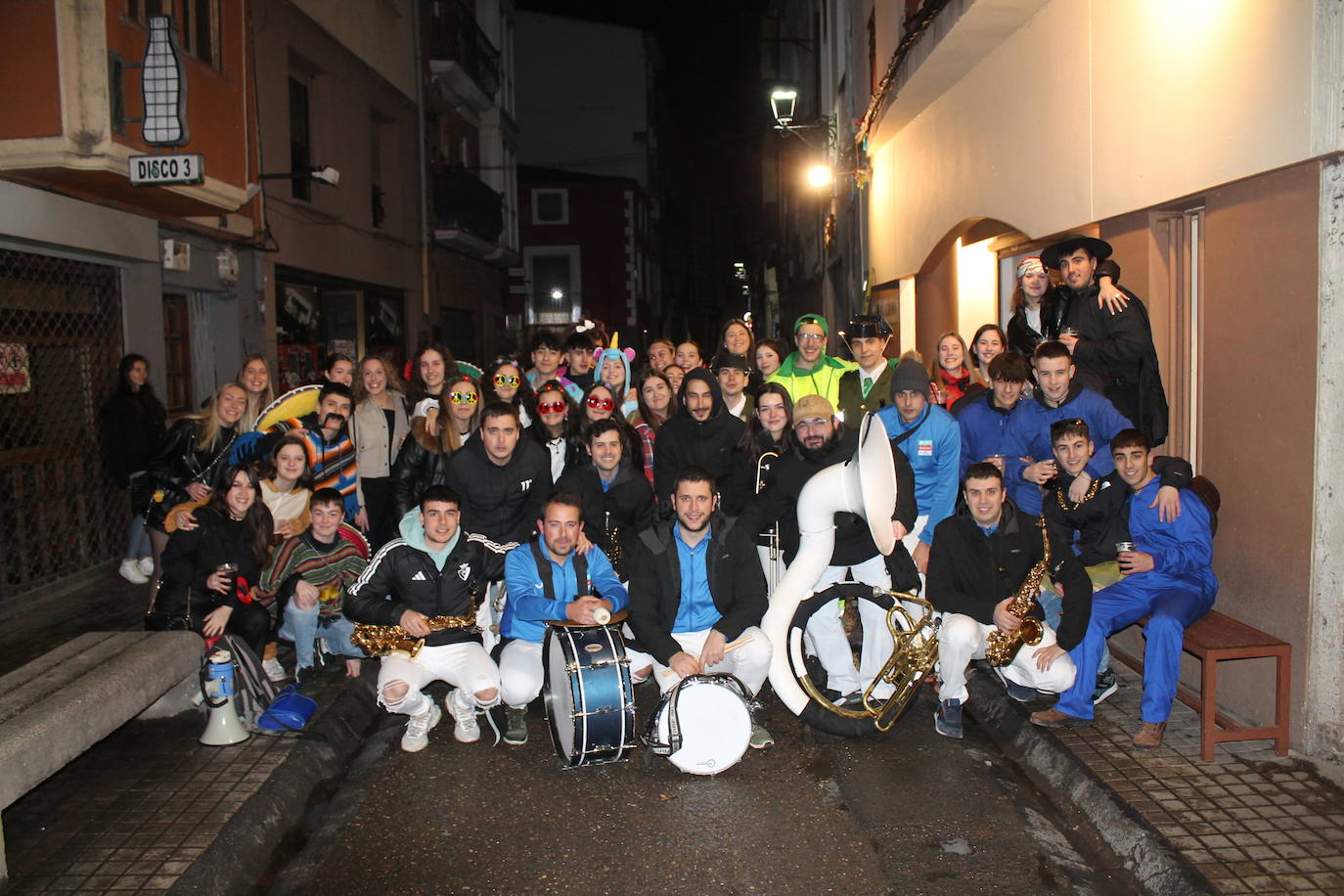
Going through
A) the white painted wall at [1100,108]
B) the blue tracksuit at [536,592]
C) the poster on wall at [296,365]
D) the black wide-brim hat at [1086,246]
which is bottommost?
the blue tracksuit at [536,592]

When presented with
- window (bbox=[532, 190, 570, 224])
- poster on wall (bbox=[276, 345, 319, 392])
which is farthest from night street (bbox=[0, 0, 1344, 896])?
window (bbox=[532, 190, 570, 224])

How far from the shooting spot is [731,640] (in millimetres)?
5566

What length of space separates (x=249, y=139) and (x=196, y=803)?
830 centimetres

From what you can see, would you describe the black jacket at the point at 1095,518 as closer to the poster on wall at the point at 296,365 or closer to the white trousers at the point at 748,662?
the white trousers at the point at 748,662

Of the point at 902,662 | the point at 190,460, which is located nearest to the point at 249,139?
the point at 190,460

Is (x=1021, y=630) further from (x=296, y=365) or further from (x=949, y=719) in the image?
(x=296, y=365)

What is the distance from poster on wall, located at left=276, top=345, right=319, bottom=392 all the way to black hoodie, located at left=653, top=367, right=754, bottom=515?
800 cm

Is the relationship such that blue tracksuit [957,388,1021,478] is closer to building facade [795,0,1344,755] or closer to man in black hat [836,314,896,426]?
man in black hat [836,314,896,426]

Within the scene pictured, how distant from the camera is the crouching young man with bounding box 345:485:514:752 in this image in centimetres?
558

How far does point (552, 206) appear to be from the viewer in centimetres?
4262

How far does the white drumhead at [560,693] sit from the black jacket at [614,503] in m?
1.24

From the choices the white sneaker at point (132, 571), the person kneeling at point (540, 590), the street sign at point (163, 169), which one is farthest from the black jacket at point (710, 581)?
the white sneaker at point (132, 571)

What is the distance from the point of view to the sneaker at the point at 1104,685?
5883mm

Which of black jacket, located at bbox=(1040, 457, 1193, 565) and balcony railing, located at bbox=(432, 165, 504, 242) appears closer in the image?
black jacket, located at bbox=(1040, 457, 1193, 565)
